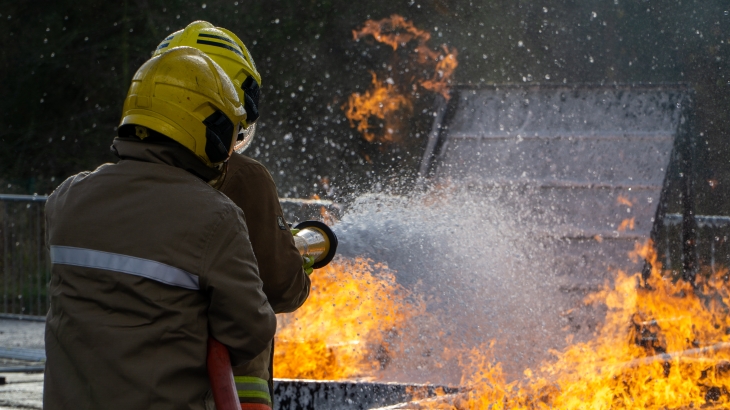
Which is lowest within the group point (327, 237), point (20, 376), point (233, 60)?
point (20, 376)

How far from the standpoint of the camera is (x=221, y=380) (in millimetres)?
1769

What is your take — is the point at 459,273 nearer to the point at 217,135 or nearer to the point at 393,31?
the point at 217,135

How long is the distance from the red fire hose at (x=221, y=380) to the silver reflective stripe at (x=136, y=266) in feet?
0.51

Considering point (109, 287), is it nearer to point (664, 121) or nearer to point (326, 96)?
point (664, 121)

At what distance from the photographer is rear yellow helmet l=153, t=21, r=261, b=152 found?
2.46 m

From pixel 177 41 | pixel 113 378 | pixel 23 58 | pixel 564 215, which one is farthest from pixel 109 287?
pixel 23 58

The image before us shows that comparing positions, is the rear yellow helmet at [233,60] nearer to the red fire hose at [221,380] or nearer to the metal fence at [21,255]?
the red fire hose at [221,380]

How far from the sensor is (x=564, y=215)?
250 inches

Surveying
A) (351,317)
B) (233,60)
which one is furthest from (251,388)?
(351,317)

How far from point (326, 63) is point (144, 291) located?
11.2 meters

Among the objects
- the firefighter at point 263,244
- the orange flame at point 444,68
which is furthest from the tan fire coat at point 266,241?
the orange flame at point 444,68

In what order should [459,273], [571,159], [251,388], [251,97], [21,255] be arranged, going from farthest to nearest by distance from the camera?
1. [21,255]
2. [571,159]
3. [459,273]
4. [251,97]
5. [251,388]

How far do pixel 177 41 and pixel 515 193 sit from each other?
4.25 meters

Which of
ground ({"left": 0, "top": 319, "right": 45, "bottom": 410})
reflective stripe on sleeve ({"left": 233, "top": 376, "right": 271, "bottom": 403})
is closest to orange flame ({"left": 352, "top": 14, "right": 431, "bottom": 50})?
ground ({"left": 0, "top": 319, "right": 45, "bottom": 410})
